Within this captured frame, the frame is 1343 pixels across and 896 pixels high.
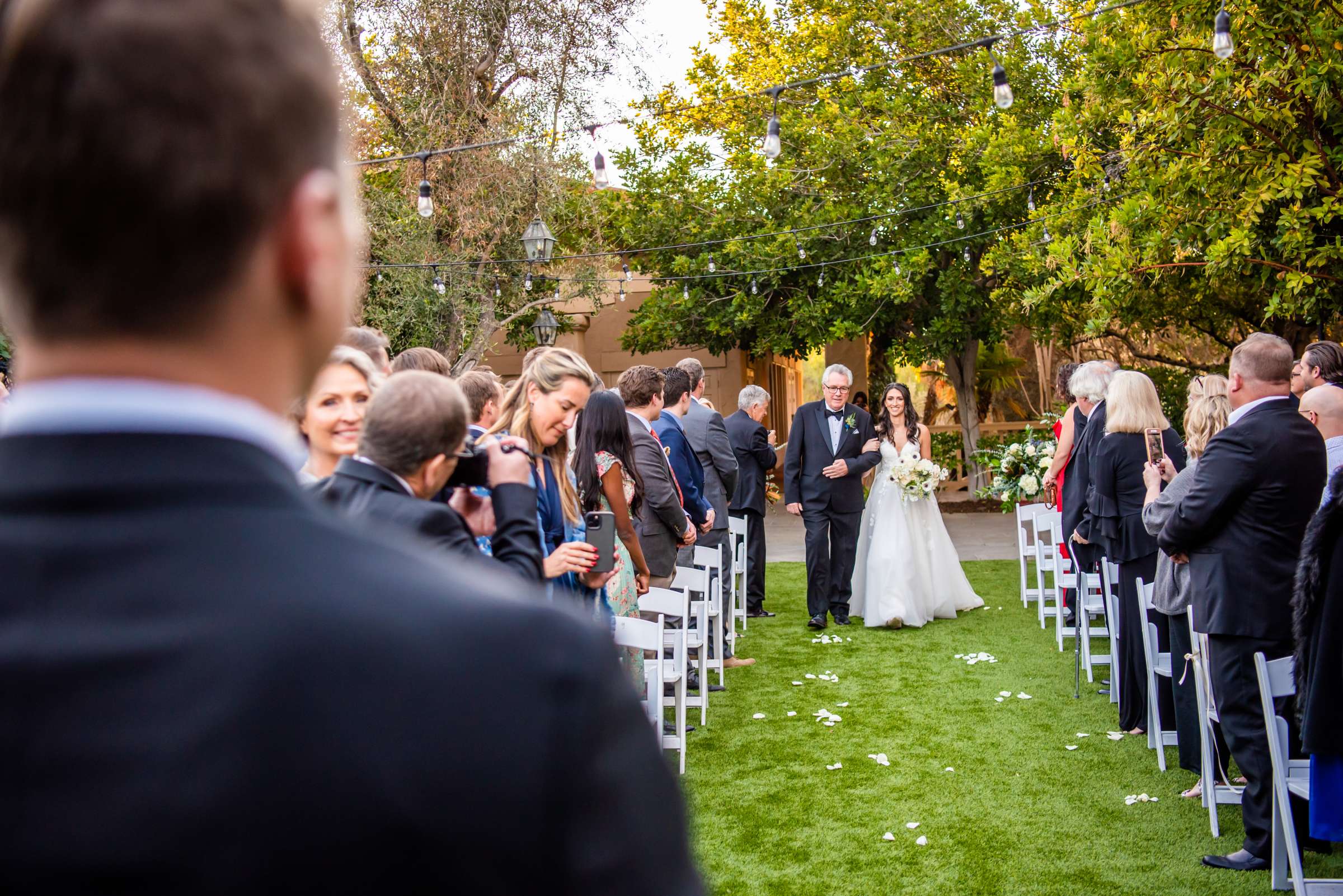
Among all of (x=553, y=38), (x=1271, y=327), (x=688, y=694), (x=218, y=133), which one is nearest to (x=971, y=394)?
(x=1271, y=327)

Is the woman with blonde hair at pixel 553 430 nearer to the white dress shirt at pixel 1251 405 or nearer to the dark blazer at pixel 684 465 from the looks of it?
the white dress shirt at pixel 1251 405

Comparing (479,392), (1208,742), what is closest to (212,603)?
(479,392)

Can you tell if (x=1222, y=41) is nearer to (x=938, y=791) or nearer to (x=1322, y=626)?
(x=1322, y=626)

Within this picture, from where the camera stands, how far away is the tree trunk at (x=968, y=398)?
18984mm

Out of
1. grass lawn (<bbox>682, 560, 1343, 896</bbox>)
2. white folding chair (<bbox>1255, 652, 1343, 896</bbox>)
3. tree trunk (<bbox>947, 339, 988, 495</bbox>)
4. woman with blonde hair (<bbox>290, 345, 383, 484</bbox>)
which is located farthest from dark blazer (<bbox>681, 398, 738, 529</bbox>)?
tree trunk (<bbox>947, 339, 988, 495</bbox>)

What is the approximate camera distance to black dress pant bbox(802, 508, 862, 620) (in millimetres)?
9789

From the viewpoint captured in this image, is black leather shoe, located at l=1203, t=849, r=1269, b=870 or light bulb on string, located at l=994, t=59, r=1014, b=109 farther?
light bulb on string, located at l=994, t=59, r=1014, b=109

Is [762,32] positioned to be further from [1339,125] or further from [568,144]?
[1339,125]

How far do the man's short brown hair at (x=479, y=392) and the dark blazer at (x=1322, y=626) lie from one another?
2996mm

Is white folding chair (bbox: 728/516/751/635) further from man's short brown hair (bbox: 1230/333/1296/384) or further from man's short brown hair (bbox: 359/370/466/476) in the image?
man's short brown hair (bbox: 359/370/466/476)

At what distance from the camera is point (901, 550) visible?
9.88 metres

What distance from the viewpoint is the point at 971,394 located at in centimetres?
1917

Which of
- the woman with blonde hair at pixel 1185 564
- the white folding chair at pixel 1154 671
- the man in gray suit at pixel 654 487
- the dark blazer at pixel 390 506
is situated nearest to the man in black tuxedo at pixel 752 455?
the man in gray suit at pixel 654 487

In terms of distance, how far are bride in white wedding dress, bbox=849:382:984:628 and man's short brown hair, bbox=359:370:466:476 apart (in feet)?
25.0
